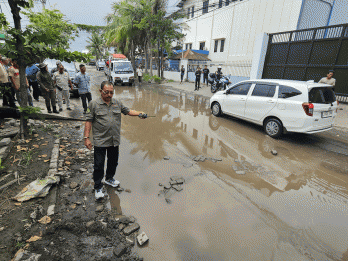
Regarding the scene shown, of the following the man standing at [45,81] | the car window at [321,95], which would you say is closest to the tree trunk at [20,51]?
the man standing at [45,81]

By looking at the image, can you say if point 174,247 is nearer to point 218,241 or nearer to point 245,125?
point 218,241

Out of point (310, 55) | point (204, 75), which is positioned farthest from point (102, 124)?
point (204, 75)

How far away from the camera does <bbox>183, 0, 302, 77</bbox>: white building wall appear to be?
15.5 meters

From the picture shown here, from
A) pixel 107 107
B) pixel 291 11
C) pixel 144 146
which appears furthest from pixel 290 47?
pixel 107 107

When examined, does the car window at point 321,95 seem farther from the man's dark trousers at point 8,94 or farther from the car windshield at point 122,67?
the car windshield at point 122,67

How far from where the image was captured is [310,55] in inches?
410

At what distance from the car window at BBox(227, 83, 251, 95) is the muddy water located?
1.84 meters

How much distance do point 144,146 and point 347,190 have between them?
4.44 metres

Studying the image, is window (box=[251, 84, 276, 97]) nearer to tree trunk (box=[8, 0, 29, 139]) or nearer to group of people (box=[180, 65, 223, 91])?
tree trunk (box=[8, 0, 29, 139])

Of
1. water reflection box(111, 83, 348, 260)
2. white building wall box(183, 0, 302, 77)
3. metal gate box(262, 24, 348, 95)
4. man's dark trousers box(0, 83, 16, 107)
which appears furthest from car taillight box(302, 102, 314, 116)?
white building wall box(183, 0, 302, 77)

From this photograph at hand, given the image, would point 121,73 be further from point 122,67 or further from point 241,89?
point 241,89

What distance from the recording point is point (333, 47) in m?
9.65

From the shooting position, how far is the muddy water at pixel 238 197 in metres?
2.45

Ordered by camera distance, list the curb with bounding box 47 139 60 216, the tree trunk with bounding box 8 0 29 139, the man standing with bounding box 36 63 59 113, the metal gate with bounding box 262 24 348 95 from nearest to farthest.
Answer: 1. the curb with bounding box 47 139 60 216
2. the tree trunk with bounding box 8 0 29 139
3. the man standing with bounding box 36 63 59 113
4. the metal gate with bounding box 262 24 348 95
